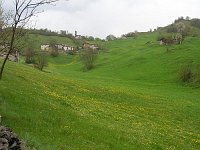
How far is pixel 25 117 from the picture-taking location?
20922mm

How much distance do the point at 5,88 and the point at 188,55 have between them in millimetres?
87118

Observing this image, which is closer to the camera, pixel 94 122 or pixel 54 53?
pixel 94 122

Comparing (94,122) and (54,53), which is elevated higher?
(94,122)

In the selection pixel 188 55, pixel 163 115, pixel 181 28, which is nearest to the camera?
pixel 163 115

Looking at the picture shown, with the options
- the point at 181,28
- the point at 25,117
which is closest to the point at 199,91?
the point at 25,117

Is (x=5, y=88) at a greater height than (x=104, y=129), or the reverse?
(x=5, y=88)

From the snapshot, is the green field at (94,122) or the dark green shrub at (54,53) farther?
the dark green shrub at (54,53)

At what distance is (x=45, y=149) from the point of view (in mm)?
15961

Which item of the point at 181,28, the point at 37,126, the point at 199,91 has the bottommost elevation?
the point at 199,91

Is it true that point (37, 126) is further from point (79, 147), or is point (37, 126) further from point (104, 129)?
point (104, 129)

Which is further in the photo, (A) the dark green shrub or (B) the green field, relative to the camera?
(A) the dark green shrub

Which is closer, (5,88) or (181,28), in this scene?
(5,88)

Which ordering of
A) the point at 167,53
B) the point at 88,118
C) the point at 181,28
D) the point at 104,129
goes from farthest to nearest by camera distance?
the point at 181,28 < the point at 167,53 < the point at 88,118 < the point at 104,129

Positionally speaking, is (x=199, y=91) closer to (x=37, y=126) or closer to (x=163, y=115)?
(x=163, y=115)
